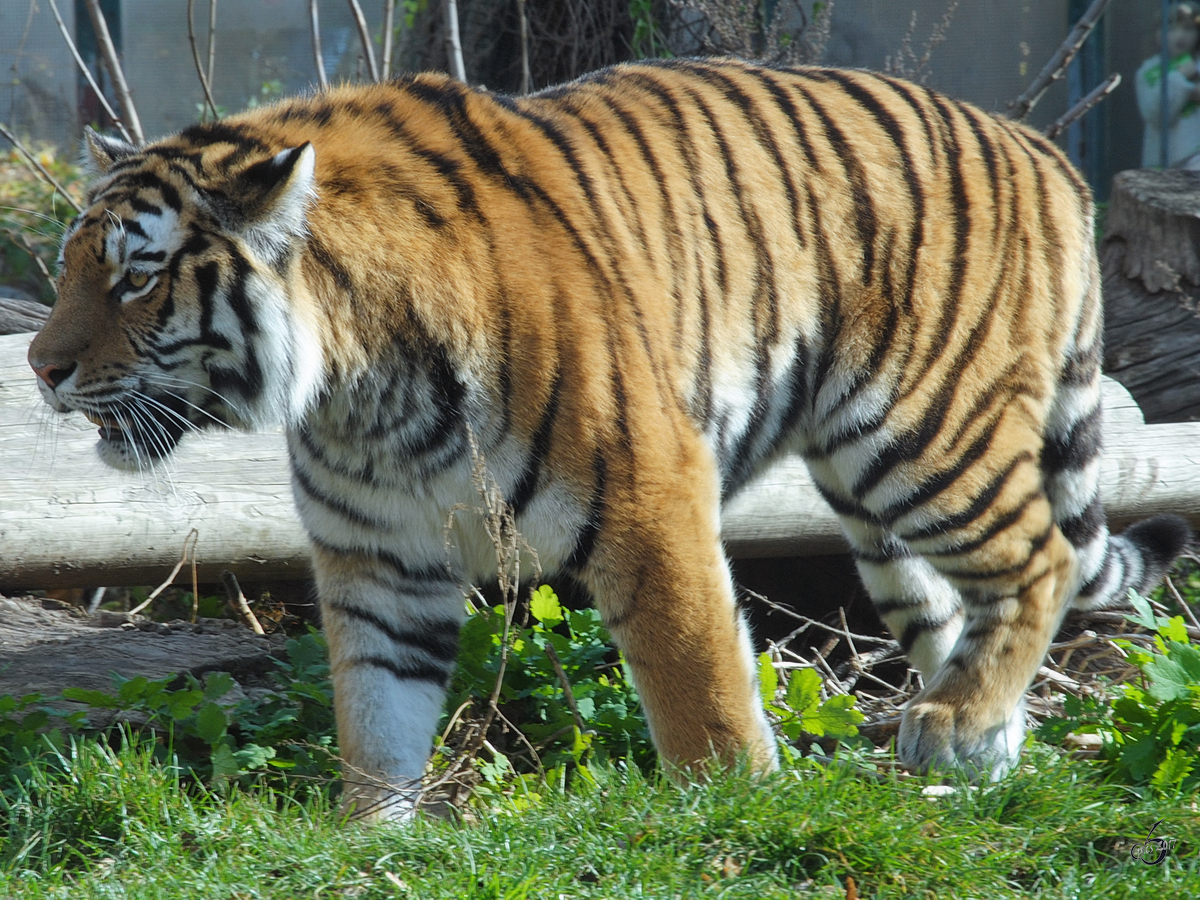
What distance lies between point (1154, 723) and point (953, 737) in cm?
45

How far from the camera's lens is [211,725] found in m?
2.74

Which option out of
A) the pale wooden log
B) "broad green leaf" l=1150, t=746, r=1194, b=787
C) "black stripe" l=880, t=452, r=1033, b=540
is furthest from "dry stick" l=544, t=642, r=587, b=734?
the pale wooden log

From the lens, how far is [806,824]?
7.34 ft

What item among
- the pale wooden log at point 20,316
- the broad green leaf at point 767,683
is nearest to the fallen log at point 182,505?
the pale wooden log at point 20,316

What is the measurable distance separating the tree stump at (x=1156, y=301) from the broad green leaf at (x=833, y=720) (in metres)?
2.63

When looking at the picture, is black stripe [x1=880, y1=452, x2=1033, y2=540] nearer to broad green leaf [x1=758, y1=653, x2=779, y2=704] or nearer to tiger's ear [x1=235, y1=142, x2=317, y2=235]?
broad green leaf [x1=758, y1=653, x2=779, y2=704]

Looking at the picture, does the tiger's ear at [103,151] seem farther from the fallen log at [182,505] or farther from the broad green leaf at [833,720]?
the broad green leaf at [833,720]

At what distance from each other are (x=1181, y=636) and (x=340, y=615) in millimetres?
1963

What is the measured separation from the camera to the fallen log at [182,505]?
11.0ft

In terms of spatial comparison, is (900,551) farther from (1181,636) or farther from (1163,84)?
(1163,84)

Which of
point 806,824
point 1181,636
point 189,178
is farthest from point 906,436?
point 189,178

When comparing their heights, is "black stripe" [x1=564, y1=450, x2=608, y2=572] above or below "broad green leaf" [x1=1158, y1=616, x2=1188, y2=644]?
above

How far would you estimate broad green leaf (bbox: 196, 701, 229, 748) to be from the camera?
2.74m

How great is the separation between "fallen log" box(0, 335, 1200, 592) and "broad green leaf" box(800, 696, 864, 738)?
2.09 feet
